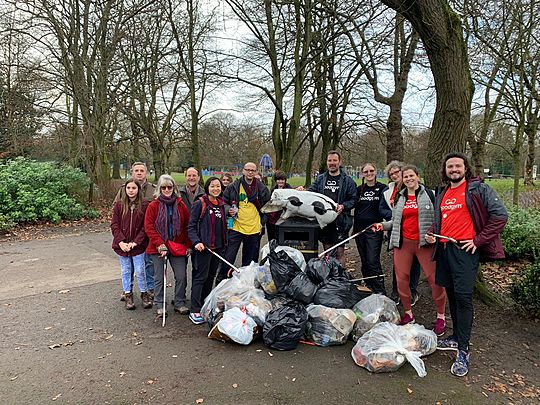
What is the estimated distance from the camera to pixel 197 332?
13.9 ft

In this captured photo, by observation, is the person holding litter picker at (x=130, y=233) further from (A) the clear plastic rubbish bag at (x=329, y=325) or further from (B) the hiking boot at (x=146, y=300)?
(A) the clear plastic rubbish bag at (x=329, y=325)

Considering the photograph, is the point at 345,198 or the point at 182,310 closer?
the point at 182,310

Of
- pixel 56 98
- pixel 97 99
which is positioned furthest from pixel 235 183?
pixel 56 98

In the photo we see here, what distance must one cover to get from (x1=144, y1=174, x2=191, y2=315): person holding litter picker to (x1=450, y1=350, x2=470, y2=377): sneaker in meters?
2.83

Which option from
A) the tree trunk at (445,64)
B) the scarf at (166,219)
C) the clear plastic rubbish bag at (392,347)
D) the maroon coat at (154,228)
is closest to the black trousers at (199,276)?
the maroon coat at (154,228)

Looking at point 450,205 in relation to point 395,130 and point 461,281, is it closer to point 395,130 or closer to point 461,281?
point 461,281

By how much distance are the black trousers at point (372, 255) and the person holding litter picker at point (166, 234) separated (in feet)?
7.20

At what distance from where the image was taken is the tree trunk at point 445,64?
4.82 meters

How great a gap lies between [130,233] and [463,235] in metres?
3.56

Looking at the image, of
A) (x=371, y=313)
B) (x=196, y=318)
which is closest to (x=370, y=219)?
(x=371, y=313)

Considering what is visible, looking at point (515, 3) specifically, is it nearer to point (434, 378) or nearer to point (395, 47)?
point (395, 47)

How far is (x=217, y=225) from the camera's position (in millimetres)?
4766

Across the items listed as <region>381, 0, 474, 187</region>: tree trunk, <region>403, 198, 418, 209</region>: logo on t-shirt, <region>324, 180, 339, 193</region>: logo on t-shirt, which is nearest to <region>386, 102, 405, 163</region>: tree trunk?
<region>381, 0, 474, 187</region>: tree trunk

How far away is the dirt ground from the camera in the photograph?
3070 mm
